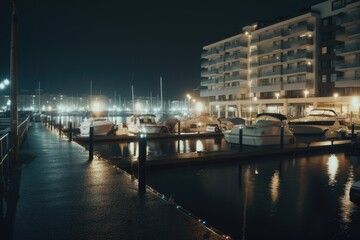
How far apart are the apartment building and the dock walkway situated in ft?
155

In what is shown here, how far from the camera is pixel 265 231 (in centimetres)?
747

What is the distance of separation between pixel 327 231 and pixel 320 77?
61883 millimetres

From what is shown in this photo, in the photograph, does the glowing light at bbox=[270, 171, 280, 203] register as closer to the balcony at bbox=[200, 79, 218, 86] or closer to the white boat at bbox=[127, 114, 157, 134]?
the white boat at bbox=[127, 114, 157, 134]

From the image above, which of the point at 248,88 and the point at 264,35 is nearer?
the point at 264,35

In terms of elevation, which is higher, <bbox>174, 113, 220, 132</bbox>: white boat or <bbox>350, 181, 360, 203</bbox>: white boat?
<bbox>174, 113, 220, 132</bbox>: white boat

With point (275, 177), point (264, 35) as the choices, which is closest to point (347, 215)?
point (275, 177)

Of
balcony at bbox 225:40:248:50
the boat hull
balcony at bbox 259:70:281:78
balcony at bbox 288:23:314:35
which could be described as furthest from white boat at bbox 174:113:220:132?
balcony at bbox 225:40:248:50

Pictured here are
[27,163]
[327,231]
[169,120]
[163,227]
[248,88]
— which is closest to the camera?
[163,227]

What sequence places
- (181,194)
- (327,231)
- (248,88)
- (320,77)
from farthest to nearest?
(248,88) → (320,77) → (181,194) → (327,231)

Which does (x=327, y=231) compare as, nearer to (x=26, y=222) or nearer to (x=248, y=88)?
(x=26, y=222)

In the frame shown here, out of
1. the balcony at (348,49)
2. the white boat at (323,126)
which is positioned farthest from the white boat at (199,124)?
the balcony at (348,49)

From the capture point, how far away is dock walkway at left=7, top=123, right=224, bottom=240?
5449mm

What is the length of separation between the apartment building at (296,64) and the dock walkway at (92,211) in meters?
47.1

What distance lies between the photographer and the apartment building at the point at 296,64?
5619cm
